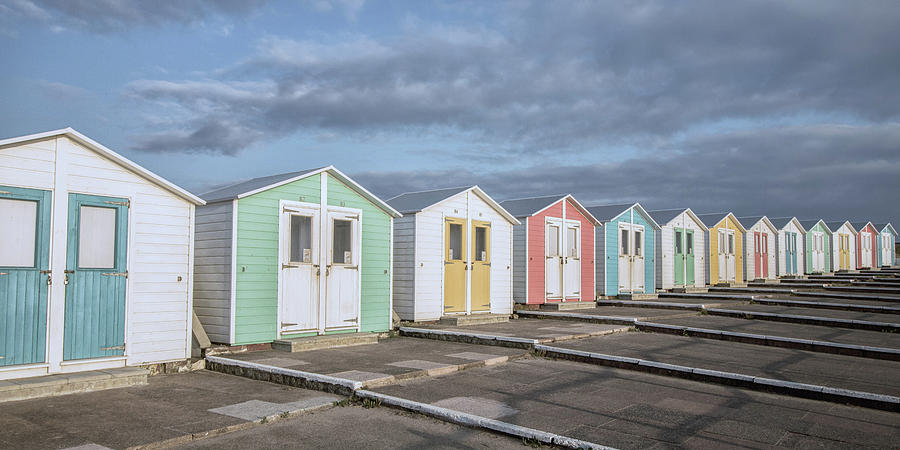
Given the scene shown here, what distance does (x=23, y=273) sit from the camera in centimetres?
838

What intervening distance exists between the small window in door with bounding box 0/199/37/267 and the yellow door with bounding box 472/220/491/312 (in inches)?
418

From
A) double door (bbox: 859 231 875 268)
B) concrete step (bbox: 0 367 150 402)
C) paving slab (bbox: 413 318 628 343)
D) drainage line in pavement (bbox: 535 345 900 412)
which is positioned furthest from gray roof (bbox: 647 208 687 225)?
double door (bbox: 859 231 875 268)

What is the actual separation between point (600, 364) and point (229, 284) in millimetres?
6575

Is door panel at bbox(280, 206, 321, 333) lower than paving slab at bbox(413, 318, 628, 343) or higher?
higher

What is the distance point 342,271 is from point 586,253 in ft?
36.8

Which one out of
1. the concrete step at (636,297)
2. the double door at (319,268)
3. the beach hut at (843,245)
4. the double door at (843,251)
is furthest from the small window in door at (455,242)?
the double door at (843,251)

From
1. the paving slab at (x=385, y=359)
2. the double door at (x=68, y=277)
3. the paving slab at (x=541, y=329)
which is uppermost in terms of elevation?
the double door at (x=68, y=277)

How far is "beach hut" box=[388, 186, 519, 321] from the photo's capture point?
1559 cm

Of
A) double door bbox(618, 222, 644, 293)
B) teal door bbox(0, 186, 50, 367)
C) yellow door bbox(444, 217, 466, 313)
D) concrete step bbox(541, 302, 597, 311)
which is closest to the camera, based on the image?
teal door bbox(0, 186, 50, 367)

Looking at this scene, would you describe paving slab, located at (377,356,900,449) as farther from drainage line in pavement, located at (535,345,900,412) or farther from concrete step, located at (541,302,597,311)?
concrete step, located at (541,302,597,311)

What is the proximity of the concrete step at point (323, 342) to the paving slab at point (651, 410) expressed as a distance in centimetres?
334

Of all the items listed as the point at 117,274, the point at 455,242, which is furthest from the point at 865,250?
the point at 117,274

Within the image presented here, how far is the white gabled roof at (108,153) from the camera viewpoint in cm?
835

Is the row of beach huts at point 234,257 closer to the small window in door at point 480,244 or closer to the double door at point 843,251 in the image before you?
the small window in door at point 480,244
